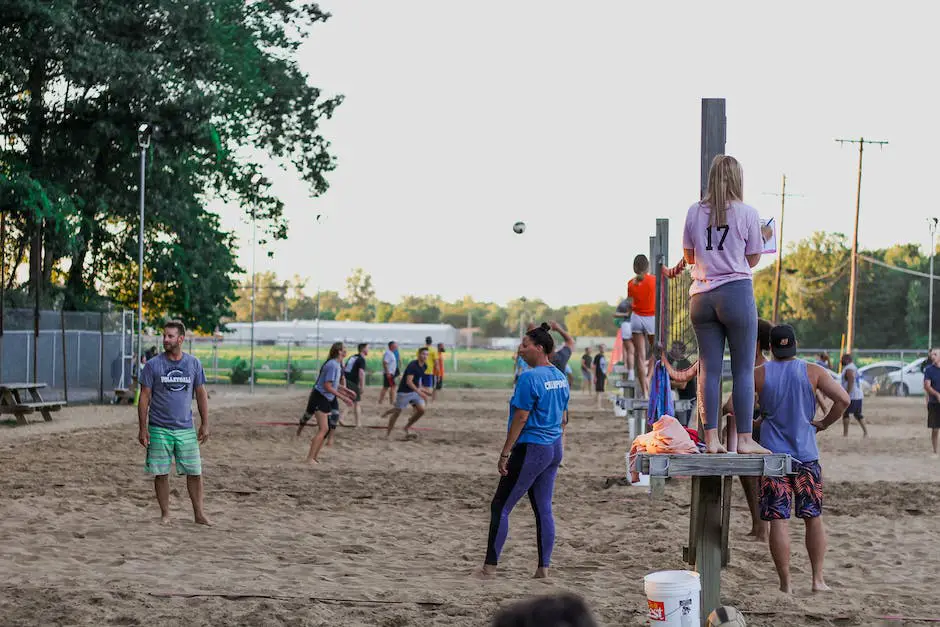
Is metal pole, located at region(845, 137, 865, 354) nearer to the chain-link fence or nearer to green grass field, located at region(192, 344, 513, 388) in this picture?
green grass field, located at region(192, 344, 513, 388)

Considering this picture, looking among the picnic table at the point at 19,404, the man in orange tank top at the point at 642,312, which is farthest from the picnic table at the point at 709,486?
the picnic table at the point at 19,404

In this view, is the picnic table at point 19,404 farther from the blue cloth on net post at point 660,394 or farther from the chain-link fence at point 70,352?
the blue cloth on net post at point 660,394

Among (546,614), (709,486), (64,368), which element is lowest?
(64,368)

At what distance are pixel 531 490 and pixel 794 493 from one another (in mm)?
1970

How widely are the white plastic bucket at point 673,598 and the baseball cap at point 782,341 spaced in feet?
8.30

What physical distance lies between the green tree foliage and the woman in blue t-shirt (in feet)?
75.8

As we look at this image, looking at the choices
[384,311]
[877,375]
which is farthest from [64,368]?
[384,311]

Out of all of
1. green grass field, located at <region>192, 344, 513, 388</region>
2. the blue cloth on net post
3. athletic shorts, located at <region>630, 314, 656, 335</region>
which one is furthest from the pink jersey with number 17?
green grass field, located at <region>192, 344, 513, 388</region>

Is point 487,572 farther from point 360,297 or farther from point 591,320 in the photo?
point 360,297

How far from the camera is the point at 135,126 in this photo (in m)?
32.4

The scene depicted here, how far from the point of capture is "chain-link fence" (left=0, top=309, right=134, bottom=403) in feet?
92.7

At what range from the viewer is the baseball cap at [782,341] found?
805cm

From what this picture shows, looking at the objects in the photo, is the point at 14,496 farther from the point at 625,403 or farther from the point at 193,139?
the point at 193,139

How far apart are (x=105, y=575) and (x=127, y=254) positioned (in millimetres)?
28653
